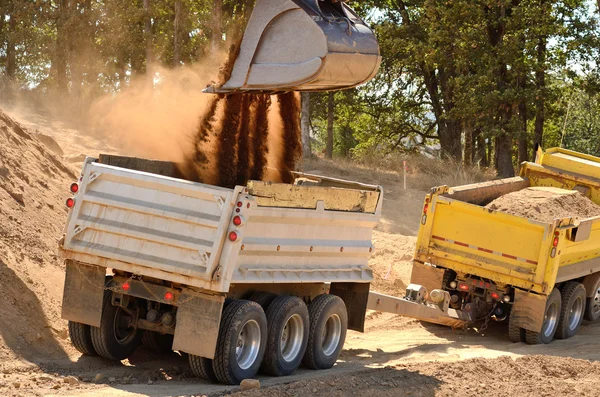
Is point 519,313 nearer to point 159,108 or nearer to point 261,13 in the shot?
point 261,13

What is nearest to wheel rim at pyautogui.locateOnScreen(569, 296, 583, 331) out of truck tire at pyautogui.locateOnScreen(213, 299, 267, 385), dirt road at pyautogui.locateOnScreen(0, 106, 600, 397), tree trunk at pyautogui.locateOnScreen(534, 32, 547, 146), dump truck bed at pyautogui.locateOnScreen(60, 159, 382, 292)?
dirt road at pyautogui.locateOnScreen(0, 106, 600, 397)

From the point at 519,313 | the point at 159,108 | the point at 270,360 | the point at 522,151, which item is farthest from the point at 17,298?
the point at 522,151

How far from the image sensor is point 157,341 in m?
9.30

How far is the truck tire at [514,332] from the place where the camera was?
38.9 ft

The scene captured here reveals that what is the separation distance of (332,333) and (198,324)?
7.30ft

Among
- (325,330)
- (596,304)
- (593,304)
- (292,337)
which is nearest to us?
(292,337)

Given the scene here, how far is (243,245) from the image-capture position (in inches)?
311

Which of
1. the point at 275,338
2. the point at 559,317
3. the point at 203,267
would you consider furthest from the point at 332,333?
the point at 559,317

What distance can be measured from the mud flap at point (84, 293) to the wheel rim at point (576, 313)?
7.11 m

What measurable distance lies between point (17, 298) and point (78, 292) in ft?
3.82

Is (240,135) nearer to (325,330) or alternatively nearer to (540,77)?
(325,330)

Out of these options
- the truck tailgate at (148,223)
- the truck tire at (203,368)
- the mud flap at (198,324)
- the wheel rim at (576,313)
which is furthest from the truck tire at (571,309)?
the truck tailgate at (148,223)

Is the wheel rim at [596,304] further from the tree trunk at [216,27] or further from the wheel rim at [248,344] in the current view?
the tree trunk at [216,27]

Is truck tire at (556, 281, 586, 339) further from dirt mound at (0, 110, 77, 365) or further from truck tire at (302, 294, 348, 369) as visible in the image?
dirt mound at (0, 110, 77, 365)
